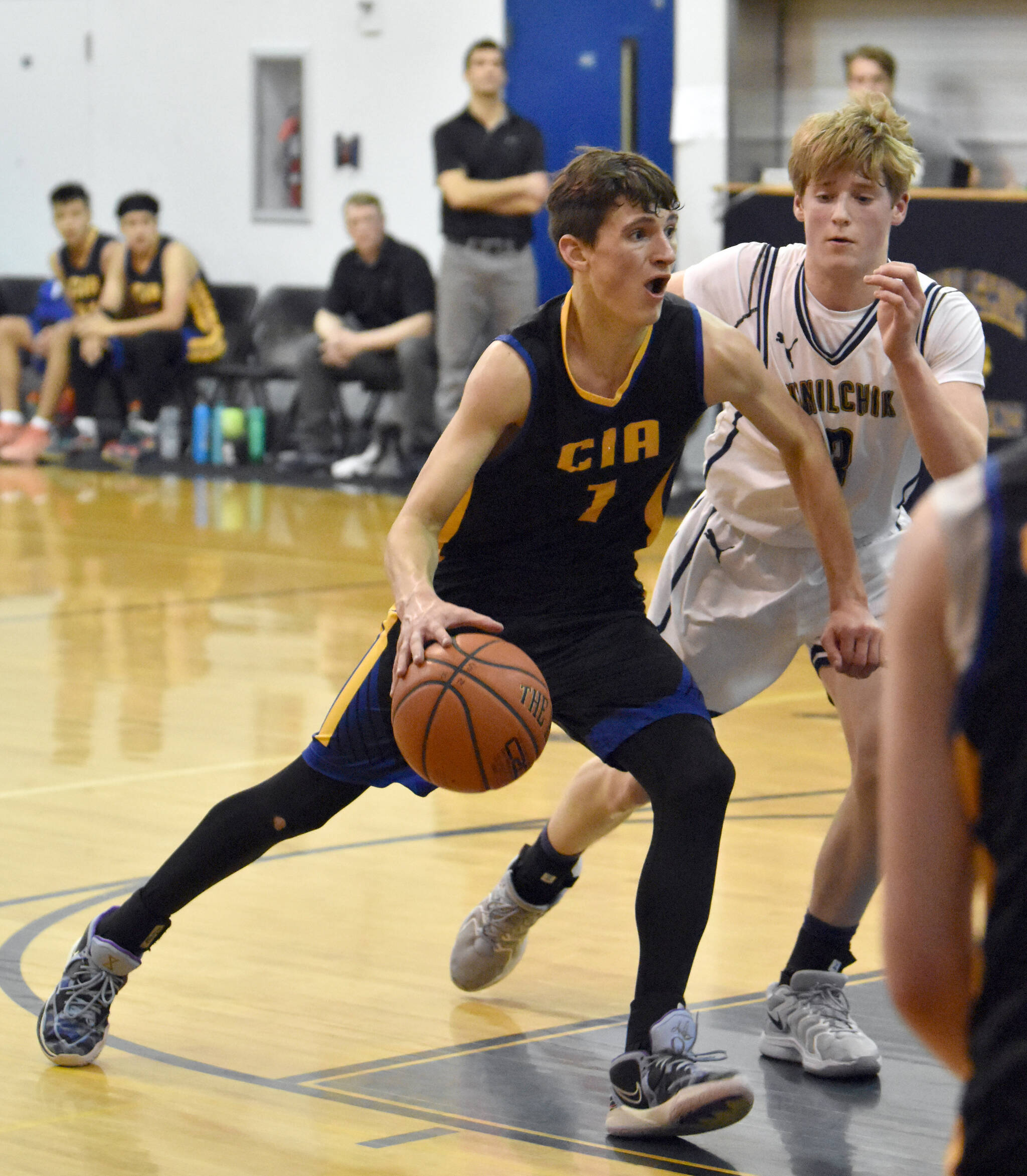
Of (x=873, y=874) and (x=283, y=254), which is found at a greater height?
(x=283, y=254)

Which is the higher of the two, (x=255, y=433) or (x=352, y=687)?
(x=352, y=687)

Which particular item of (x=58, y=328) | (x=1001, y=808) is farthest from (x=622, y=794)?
(x=58, y=328)

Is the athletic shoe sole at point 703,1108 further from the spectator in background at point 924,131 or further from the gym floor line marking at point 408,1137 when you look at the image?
the spectator in background at point 924,131

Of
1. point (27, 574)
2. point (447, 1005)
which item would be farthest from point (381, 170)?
point (447, 1005)

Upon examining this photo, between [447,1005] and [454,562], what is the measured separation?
2.76ft

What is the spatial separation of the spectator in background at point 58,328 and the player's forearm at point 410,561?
33.0 feet

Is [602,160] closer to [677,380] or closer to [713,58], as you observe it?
[677,380]

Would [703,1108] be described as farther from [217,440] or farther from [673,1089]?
[217,440]

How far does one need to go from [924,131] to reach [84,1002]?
24.3ft

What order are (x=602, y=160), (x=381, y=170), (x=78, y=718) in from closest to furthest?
(x=602, y=160) < (x=78, y=718) < (x=381, y=170)

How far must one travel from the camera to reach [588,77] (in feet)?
38.3

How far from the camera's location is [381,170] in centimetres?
1273

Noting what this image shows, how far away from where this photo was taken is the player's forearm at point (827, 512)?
3.31m

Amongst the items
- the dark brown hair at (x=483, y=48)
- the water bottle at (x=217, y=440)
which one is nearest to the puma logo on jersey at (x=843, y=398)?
the dark brown hair at (x=483, y=48)
